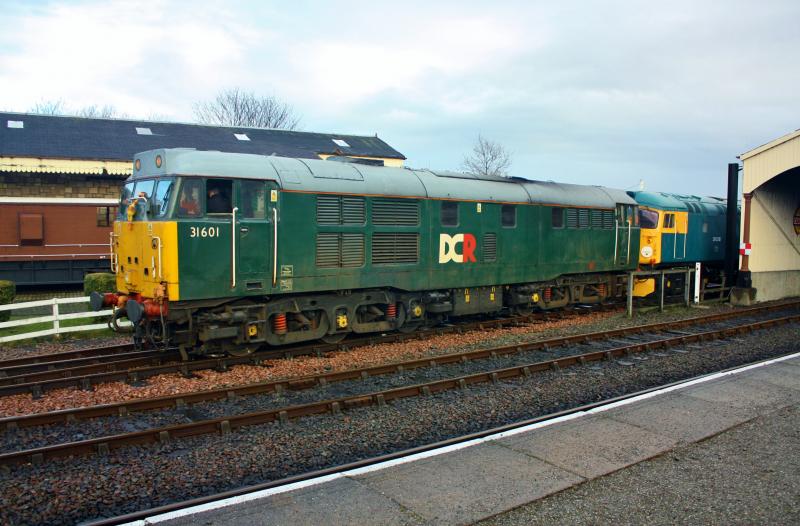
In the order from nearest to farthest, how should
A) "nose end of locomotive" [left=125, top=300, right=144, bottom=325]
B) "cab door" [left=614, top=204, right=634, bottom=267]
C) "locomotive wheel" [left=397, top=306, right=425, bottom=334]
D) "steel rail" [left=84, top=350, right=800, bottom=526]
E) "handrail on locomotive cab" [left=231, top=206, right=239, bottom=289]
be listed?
"steel rail" [left=84, top=350, right=800, bottom=526] → "nose end of locomotive" [left=125, top=300, right=144, bottom=325] → "handrail on locomotive cab" [left=231, top=206, right=239, bottom=289] → "locomotive wheel" [left=397, top=306, right=425, bottom=334] → "cab door" [left=614, top=204, right=634, bottom=267]

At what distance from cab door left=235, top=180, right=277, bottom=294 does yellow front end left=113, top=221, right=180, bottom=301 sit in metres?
1.09

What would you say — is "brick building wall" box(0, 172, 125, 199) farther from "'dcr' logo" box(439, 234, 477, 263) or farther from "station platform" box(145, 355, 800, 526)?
"station platform" box(145, 355, 800, 526)

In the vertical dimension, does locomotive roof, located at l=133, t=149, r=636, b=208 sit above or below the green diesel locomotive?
above

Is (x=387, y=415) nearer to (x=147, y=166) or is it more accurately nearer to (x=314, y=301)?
(x=314, y=301)

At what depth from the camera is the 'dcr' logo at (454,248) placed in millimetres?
13500

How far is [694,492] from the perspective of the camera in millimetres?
5660

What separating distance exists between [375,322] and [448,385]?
3660mm

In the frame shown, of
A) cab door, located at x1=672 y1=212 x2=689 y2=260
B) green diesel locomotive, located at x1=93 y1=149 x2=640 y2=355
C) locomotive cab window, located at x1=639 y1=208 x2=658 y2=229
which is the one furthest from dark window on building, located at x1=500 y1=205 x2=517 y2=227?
cab door, located at x1=672 y1=212 x2=689 y2=260

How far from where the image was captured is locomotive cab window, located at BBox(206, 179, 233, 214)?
10.1 metres

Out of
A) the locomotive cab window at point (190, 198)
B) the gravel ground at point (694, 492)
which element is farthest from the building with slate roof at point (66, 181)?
the gravel ground at point (694, 492)

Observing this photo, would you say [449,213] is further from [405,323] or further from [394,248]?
[405,323]

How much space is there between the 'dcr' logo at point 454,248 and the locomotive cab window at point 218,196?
493 cm

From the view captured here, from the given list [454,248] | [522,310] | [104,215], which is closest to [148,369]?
[454,248]

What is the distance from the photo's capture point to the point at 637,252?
19141mm
